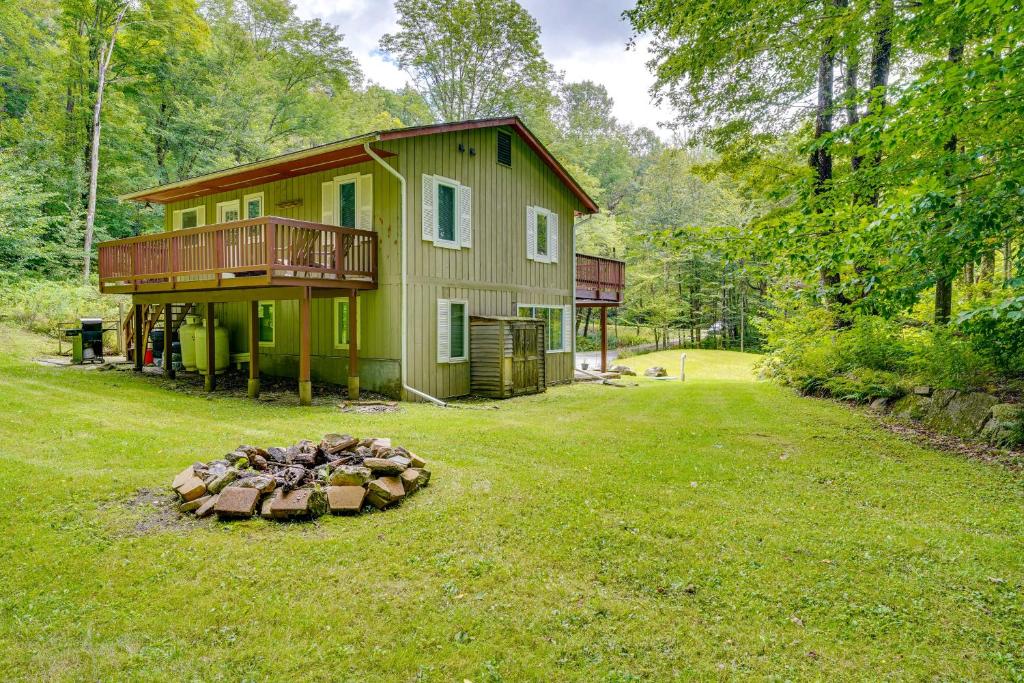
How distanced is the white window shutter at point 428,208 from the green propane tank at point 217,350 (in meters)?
6.10

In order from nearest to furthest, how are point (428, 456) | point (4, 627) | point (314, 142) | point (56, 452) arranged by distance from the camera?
point (4, 627) < point (56, 452) < point (428, 456) < point (314, 142)

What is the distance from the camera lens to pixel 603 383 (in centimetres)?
1634

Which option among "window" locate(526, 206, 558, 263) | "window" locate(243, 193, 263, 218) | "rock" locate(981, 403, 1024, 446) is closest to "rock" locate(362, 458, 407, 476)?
"rock" locate(981, 403, 1024, 446)

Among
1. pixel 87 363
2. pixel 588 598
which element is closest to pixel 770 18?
pixel 588 598

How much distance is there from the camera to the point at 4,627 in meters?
2.77

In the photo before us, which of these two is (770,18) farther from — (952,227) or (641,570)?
(641,570)

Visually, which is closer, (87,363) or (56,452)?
(56,452)

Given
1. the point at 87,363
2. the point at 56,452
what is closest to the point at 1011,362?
the point at 56,452

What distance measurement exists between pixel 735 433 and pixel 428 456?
15.1 ft

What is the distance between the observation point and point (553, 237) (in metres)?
15.6

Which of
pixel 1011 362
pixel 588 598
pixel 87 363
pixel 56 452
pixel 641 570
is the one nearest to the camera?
pixel 588 598

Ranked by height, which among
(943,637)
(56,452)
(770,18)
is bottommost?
(943,637)

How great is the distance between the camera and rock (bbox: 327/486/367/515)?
4320 millimetres

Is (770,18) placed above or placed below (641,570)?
above
